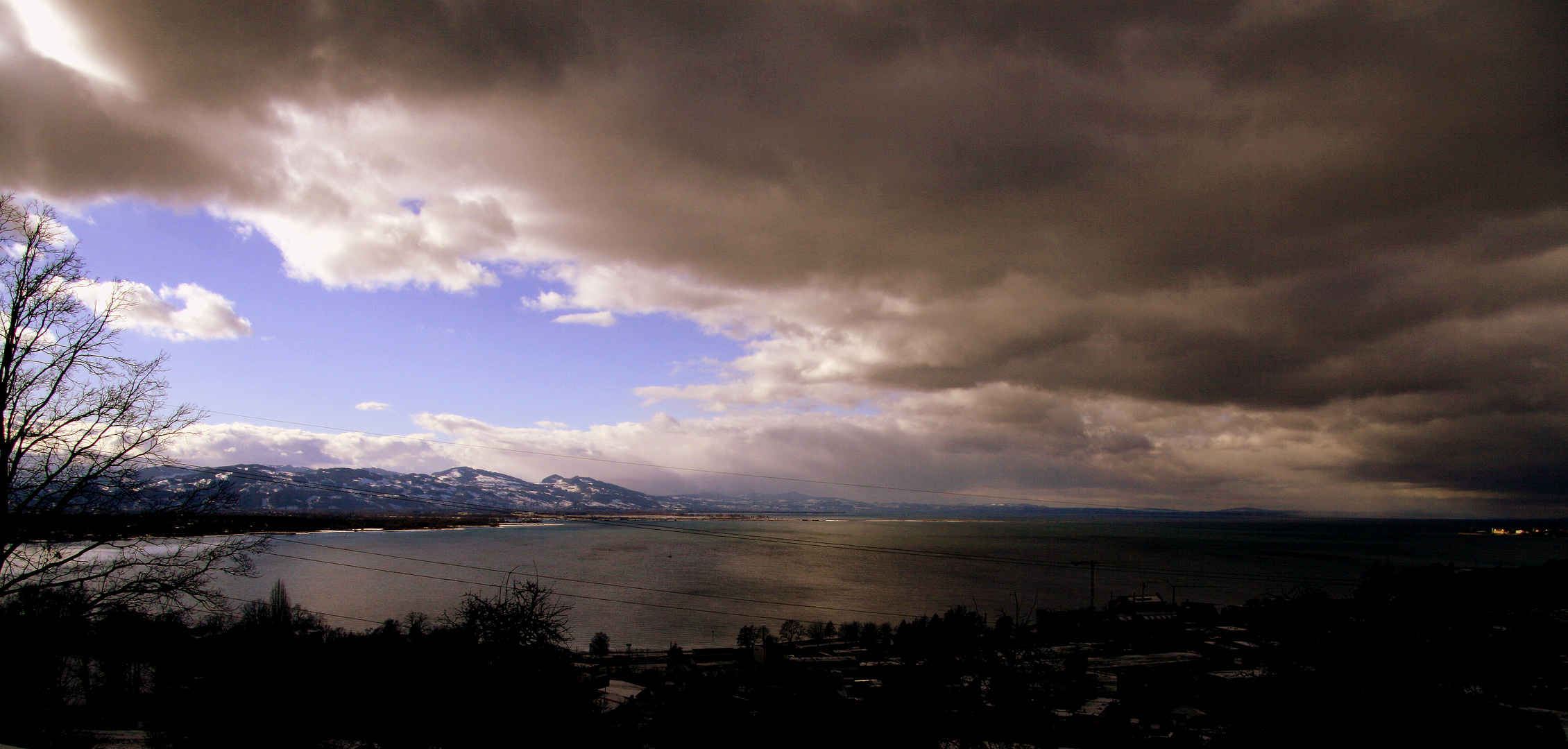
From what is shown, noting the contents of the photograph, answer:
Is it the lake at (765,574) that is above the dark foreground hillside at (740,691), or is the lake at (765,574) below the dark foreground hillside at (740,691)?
below

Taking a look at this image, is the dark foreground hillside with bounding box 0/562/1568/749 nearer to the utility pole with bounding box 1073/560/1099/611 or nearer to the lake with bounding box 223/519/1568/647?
the lake with bounding box 223/519/1568/647

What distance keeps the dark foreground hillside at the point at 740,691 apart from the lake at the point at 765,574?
68.6 ft

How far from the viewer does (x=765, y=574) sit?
9738 centimetres

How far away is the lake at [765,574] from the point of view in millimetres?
61844

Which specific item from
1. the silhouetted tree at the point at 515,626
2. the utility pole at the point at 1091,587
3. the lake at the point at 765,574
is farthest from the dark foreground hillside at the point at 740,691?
the utility pole at the point at 1091,587

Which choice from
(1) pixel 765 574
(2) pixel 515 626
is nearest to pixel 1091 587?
(1) pixel 765 574

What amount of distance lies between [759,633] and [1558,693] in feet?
130

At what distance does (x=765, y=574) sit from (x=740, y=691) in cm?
7596

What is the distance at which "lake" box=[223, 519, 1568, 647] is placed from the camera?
6184 cm

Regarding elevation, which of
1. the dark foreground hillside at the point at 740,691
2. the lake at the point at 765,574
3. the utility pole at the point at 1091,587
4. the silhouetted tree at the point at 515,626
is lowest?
the lake at the point at 765,574

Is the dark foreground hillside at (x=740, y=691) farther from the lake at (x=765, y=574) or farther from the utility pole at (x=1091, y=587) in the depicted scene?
the utility pole at (x=1091, y=587)

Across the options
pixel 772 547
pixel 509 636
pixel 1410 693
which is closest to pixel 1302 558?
pixel 772 547

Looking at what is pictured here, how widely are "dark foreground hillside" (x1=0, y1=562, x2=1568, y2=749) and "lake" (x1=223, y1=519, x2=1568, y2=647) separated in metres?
20.9

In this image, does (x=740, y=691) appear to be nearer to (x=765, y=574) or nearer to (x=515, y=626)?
(x=515, y=626)
